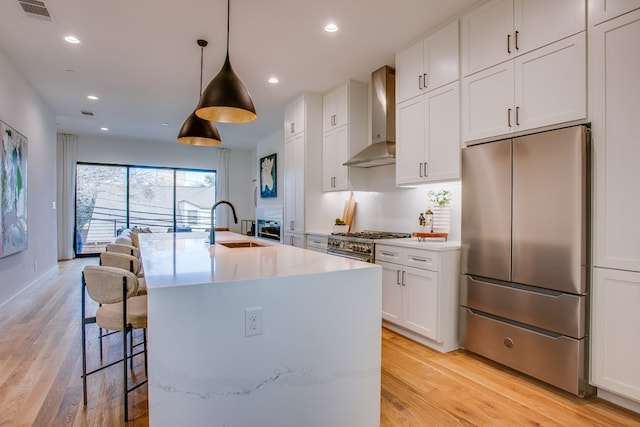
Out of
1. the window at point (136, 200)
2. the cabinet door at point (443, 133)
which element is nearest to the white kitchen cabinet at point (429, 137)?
the cabinet door at point (443, 133)

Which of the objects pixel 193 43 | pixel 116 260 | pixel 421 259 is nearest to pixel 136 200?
pixel 193 43

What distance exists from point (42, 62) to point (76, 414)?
4.04 meters

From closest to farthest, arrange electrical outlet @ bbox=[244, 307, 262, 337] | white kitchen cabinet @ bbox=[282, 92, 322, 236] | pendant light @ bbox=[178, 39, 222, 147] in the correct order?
electrical outlet @ bbox=[244, 307, 262, 337], pendant light @ bbox=[178, 39, 222, 147], white kitchen cabinet @ bbox=[282, 92, 322, 236]

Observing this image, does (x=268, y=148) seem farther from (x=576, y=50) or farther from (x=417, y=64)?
(x=576, y=50)

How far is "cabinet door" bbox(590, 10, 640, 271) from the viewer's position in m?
1.95

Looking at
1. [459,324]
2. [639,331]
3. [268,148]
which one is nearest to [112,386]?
[459,324]

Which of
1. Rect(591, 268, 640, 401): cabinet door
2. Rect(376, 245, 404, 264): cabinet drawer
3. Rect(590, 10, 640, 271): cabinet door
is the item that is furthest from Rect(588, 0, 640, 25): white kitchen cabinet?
Rect(376, 245, 404, 264): cabinet drawer

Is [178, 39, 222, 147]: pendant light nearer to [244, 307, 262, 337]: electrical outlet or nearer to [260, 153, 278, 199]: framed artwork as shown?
[244, 307, 262, 337]: electrical outlet

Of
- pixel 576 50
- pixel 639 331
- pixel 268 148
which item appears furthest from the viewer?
pixel 268 148

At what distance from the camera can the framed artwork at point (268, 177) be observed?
7.47 m

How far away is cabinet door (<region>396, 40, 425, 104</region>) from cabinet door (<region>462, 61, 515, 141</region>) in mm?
556

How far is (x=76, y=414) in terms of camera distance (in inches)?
76.4

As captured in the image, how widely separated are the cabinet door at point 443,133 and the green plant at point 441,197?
1.16ft

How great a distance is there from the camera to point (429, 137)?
3.23 meters
